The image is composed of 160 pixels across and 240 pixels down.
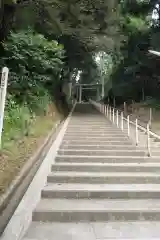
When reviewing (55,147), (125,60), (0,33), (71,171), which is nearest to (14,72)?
(0,33)

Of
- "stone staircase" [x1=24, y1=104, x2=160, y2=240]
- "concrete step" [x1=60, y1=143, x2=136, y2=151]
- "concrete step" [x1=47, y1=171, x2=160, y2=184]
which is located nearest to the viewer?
"stone staircase" [x1=24, y1=104, x2=160, y2=240]

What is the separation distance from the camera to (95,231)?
4234 millimetres

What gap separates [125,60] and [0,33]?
1635 centimetres

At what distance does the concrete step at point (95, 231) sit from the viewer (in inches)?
158

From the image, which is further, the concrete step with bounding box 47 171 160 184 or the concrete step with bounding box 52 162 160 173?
the concrete step with bounding box 52 162 160 173

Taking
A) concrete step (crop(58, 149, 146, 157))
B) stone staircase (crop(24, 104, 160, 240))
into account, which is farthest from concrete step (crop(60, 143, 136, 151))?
stone staircase (crop(24, 104, 160, 240))

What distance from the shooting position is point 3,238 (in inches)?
143

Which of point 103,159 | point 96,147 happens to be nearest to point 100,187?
point 103,159

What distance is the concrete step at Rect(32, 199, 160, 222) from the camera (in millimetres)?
4602

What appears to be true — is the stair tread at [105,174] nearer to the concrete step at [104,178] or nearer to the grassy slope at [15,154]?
the concrete step at [104,178]

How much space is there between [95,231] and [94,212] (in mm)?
433

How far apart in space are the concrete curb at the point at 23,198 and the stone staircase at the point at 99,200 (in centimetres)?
14

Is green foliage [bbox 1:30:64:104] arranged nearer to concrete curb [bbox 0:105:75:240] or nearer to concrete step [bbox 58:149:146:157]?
concrete step [bbox 58:149:146:157]

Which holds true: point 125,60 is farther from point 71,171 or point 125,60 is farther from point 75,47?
point 71,171
